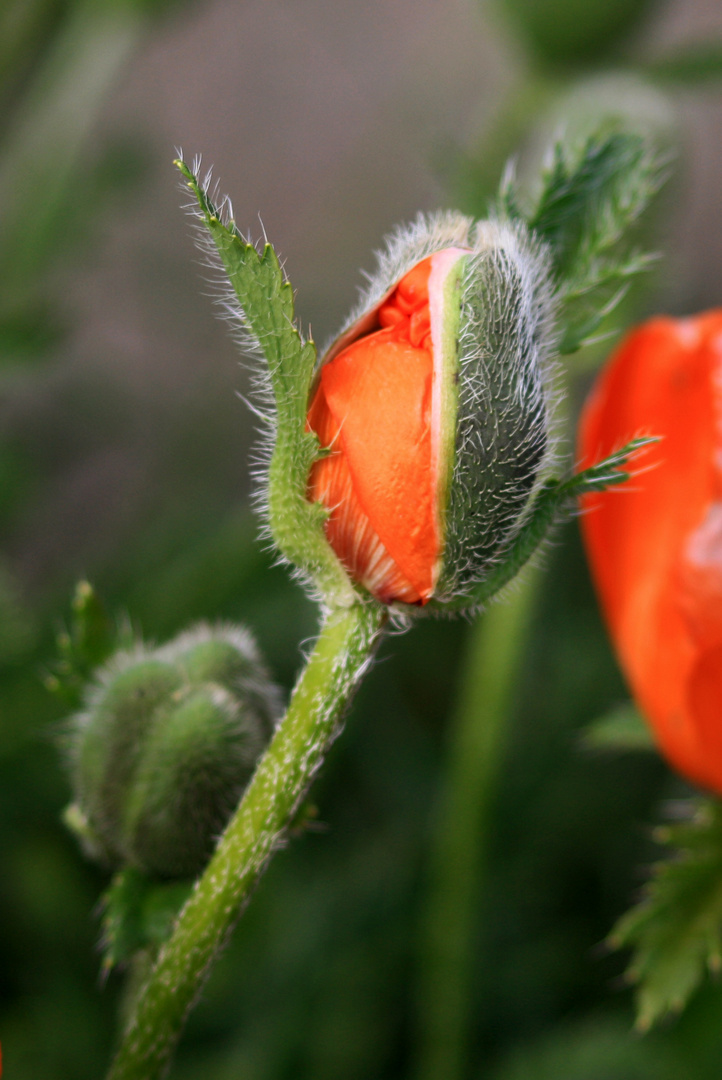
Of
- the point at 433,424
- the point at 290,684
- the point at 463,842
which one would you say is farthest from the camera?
the point at 290,684

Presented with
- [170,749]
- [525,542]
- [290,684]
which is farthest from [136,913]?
[290,684]

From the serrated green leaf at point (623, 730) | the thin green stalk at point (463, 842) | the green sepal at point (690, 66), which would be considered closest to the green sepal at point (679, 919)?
the serrated green leaf at point (623, 730)

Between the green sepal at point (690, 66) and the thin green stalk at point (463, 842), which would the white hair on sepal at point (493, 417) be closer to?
the thin green stalk at point (463, 842)

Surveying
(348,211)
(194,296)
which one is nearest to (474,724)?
(194,296)

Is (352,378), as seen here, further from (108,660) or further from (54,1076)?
(54,1076)

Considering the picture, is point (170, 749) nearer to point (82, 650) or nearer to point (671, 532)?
point (82, 650)

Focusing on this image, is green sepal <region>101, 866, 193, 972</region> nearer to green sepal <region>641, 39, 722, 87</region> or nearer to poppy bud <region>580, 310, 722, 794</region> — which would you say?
poppy bud <region>580, 310, 722, 794</region>
